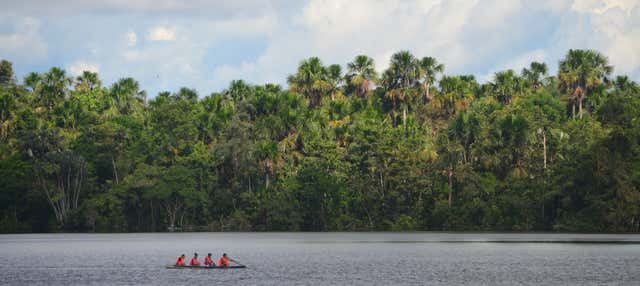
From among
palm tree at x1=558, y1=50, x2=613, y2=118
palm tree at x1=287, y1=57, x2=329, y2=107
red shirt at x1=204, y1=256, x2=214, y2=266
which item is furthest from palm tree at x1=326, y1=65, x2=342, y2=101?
red shirt at x1=204, y1=256, x2=214, y2=266

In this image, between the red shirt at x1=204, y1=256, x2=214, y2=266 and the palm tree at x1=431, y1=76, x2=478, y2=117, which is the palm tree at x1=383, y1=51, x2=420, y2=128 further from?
the red shirt at x1=204, y1=256, x2=214, y2=266

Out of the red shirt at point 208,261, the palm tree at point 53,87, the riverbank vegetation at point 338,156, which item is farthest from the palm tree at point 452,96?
the red shirt at point 208,261

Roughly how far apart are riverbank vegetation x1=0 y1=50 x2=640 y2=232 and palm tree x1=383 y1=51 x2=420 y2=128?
0.20 m

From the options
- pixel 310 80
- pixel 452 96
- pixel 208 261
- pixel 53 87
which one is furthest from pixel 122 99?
pixel 208 261

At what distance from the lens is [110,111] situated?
12912 centimetres

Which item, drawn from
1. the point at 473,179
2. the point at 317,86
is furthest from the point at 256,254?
the point at 317,86

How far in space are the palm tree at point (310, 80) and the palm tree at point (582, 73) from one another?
34150 mm

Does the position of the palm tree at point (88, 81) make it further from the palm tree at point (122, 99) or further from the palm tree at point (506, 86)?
the palm tree at point (506, 86)

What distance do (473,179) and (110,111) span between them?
5407cm

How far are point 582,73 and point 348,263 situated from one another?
7246cm

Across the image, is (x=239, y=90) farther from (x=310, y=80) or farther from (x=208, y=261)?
(x=208, y=261)

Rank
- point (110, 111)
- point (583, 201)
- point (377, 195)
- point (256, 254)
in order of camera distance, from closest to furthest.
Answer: point (256, 254), point (583, 201), point (377, 195), point (110, 111)

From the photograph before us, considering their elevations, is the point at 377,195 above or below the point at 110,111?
below

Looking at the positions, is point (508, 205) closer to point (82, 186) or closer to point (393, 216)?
point (393, 216)
